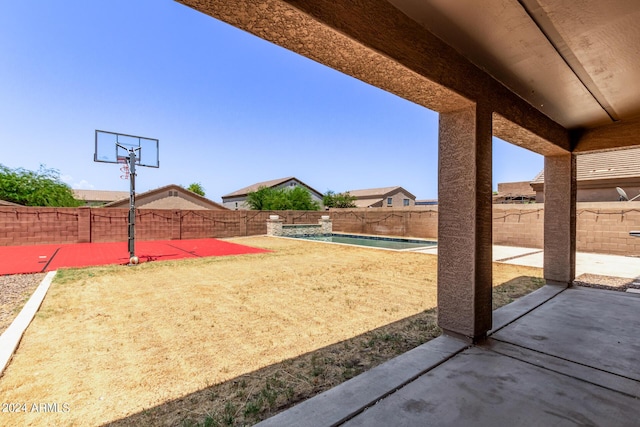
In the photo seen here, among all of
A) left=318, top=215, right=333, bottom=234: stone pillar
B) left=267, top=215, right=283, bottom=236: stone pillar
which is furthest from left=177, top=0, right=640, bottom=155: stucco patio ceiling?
left=318, top=215, right=333, bottom=234: stone pillar

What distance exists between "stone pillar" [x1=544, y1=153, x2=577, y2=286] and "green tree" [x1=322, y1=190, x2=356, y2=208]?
31717 millimetres

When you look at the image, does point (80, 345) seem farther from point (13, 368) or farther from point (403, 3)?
point (403, 3)

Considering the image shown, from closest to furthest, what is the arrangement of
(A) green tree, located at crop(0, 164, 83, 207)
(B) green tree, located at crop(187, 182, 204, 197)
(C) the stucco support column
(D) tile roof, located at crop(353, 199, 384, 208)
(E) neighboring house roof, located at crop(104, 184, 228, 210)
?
(C) the stucco support column
(A) green tree, located at crop(0, 164, 83, 207)
(E) neighboring house roof, located at crop(104, 184, 228, 210)
(D) tile roof, located at crop(353, 199, 384, 208)
(B) green tree, located at crop(187, 182, 204, 197)

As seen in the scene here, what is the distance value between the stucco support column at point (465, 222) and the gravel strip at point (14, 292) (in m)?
5.22

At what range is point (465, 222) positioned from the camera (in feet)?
8.87

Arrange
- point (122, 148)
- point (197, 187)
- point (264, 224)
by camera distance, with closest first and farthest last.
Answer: point (122, 148) → point (264, 224) → point (197, 187)

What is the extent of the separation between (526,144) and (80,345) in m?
6.22

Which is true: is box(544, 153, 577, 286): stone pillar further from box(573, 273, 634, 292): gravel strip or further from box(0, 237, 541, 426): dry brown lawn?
box(573, 273, 634, 292): gravel strip

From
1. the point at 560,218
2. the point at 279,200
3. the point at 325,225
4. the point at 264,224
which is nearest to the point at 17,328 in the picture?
the point at 560,218

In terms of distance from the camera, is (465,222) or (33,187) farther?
(33,187)

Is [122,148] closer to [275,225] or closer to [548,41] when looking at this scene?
[275,225]

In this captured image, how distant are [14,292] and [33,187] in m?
22.0

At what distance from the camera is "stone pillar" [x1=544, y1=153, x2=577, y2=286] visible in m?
4.82

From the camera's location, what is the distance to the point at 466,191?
269 cm
